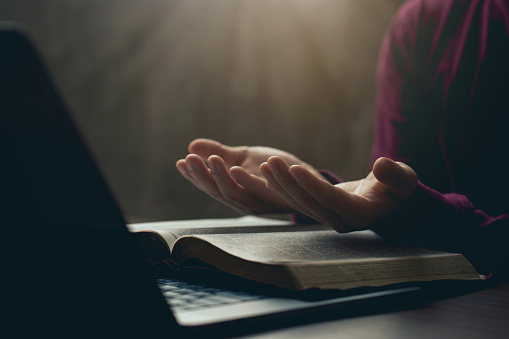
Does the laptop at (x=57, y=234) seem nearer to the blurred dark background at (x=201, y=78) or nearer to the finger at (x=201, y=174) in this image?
the finger at (x=201, y=174)

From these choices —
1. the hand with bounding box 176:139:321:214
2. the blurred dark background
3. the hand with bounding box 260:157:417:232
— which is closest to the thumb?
the hand with bounding box 260:157:417:232

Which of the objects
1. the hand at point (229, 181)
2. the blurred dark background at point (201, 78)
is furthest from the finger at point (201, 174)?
the blurred dark background at point (201, 78)

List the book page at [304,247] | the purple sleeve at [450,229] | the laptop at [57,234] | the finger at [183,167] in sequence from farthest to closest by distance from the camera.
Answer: the finger at [183,167]
the purple sleeve at [450,229]
the book page at [304,247]
the laptop at [57,234]

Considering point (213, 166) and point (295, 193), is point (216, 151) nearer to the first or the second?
point (213, 166)

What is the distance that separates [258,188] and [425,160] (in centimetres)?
41

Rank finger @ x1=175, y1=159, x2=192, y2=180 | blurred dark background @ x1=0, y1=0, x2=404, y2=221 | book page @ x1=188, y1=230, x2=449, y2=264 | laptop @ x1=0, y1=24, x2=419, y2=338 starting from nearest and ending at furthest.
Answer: laptop @ x1=0, y1=24, x2=419, y2=338 < book page @ x1=188, y1=230, x2=449, y2=264 < finger @ x1=175, y1=159, x2=192, y2=180 < blurred dark background @ x1=0, y1=0, x2=404, y2=221

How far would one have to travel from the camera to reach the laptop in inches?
7.4

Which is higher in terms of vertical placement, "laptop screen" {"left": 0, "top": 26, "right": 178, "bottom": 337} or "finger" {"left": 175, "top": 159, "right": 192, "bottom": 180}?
"laptop screen" {"left": 0, "top": 26, "right": 178, "bottom": 337}

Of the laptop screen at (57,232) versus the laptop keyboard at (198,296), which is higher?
the laptop screen at (57,232)

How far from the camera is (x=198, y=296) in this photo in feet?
0.89

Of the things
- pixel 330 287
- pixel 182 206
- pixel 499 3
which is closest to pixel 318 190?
pixel 330 287

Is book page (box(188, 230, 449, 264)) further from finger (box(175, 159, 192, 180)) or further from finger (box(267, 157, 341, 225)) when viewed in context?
finger (box(175, 159, 192, 180))

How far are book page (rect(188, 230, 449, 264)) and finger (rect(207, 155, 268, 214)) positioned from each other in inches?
4.6

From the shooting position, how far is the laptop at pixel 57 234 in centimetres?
19
